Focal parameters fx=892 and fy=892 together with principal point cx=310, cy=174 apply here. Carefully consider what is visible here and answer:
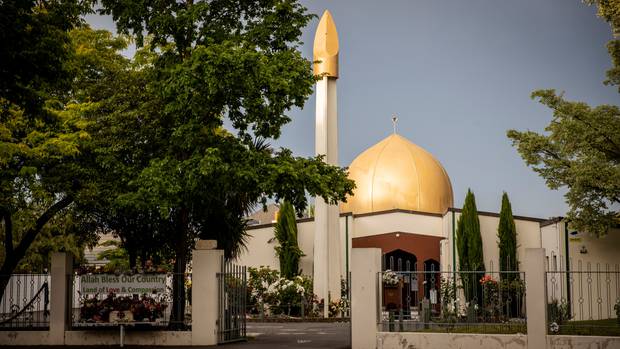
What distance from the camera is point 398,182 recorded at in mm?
43656

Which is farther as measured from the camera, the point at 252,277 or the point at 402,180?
the point at 402,180

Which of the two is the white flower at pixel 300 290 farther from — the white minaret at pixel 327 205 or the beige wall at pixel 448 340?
the beige wall at pixel 448 340

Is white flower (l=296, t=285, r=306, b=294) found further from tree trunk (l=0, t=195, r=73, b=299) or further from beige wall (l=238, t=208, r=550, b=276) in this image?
tree trunk (l=0, t=195, r=73, b=299)

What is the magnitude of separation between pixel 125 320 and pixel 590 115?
54.8 feet

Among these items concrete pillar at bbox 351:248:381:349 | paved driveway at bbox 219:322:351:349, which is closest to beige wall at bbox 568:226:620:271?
Result: paved driveway at bbox 219:322:351:349

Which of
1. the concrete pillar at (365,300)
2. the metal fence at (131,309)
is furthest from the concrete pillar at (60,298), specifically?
the concrete pillar at (365,300)

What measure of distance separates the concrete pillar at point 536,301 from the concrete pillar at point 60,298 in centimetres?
1017

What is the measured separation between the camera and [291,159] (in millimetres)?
20516

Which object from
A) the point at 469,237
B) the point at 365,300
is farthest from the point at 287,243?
the point at 365,300

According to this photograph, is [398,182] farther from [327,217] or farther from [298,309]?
[298,309]

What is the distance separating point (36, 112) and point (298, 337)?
9244 millimetres

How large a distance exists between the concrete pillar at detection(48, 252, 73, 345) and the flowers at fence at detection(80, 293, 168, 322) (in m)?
0.64

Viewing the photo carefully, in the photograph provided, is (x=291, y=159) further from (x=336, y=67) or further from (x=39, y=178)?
(x=336, y=67)

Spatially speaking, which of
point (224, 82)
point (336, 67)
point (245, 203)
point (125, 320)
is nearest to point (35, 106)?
point (224, 82)
